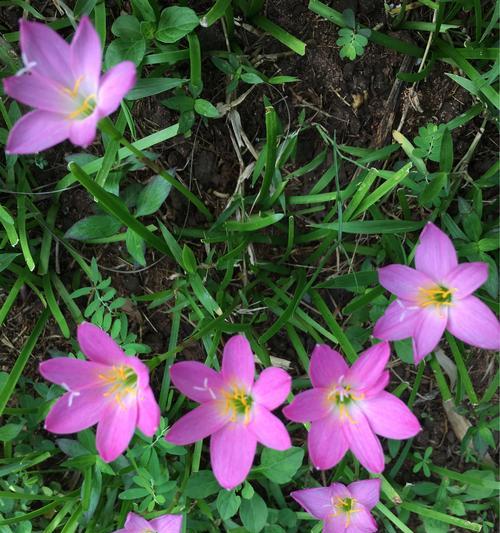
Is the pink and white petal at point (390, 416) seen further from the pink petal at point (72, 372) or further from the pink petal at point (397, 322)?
the pink petal at point (72, 372)

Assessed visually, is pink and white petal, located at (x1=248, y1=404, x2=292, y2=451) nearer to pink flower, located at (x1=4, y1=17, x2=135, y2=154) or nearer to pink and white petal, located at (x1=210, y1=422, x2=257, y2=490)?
pink and white petal, located at (x1=210, y1=422, x2=257, y2=490)

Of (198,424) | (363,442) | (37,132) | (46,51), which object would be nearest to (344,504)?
(363,442)

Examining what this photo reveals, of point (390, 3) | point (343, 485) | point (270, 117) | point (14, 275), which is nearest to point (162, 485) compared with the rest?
point (343, 485)

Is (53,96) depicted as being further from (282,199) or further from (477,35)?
(477,35)

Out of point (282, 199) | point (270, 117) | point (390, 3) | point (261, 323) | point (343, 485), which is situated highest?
point (390, 3)

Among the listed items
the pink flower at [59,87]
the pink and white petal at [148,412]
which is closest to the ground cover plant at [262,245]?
the pink and white petal at [148,412]
